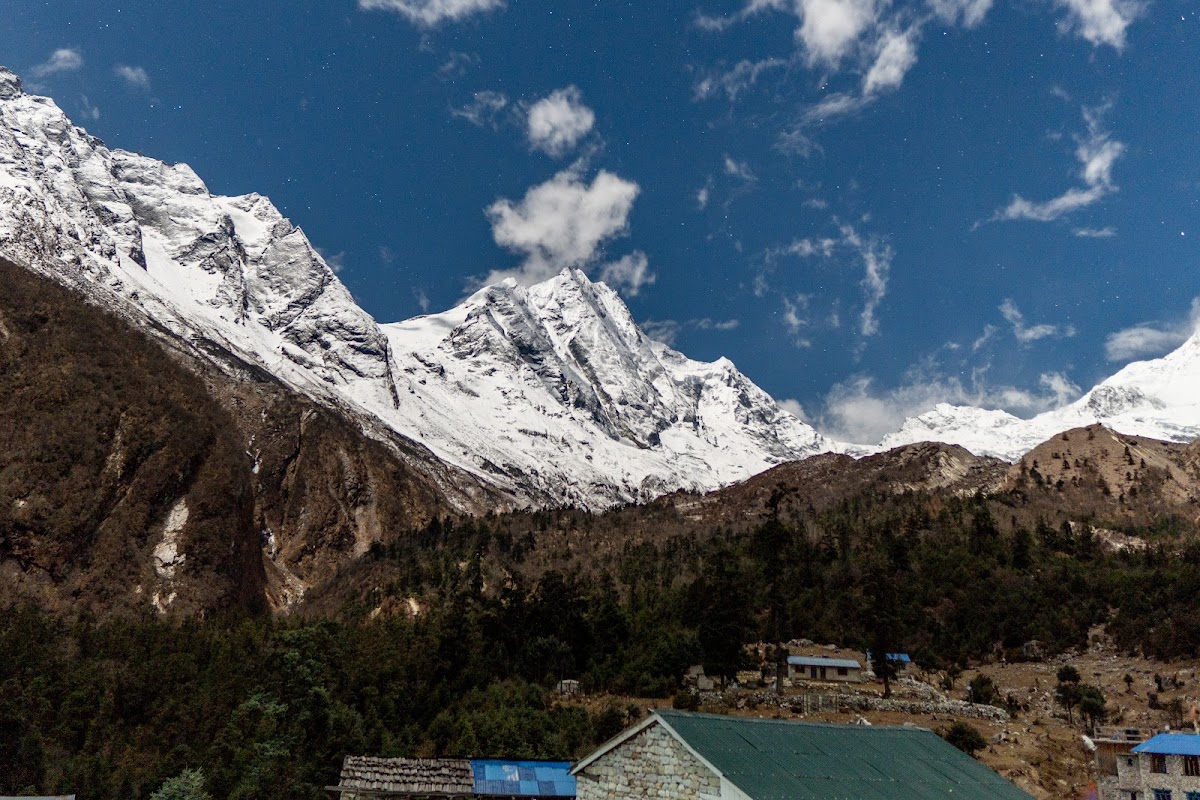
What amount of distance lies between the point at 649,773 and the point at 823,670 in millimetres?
30679

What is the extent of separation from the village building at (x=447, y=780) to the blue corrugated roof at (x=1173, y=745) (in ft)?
63.3

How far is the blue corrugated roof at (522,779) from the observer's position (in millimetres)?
26938

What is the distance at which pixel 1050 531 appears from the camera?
7112cm

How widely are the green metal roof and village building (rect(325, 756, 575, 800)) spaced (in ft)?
22.4

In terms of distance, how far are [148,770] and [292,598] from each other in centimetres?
8508

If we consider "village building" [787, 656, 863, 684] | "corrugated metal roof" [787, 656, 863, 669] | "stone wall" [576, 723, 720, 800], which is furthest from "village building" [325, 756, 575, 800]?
"village building" [787, 656, 863, 684]

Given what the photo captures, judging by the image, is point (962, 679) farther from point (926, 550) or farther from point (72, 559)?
point (72, 559)

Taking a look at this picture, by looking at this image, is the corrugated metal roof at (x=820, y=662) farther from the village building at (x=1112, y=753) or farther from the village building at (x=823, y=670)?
the village building at (x=1112, y=753)

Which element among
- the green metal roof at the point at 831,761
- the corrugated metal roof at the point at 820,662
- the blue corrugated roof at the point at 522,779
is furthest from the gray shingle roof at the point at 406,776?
the corrugated metal roof at the point at 820,662

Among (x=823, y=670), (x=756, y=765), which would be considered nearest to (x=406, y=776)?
(x=756, y=765)

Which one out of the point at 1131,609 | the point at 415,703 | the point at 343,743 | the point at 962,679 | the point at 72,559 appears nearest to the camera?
the point at 343,743

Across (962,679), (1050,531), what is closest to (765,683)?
(962,679)

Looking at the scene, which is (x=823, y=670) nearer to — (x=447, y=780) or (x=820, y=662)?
(x=820, y=662)

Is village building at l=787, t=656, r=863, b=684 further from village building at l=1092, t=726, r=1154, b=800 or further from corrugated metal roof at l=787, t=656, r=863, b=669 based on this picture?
village building at l=1092, t=726, r=1154, b=800
